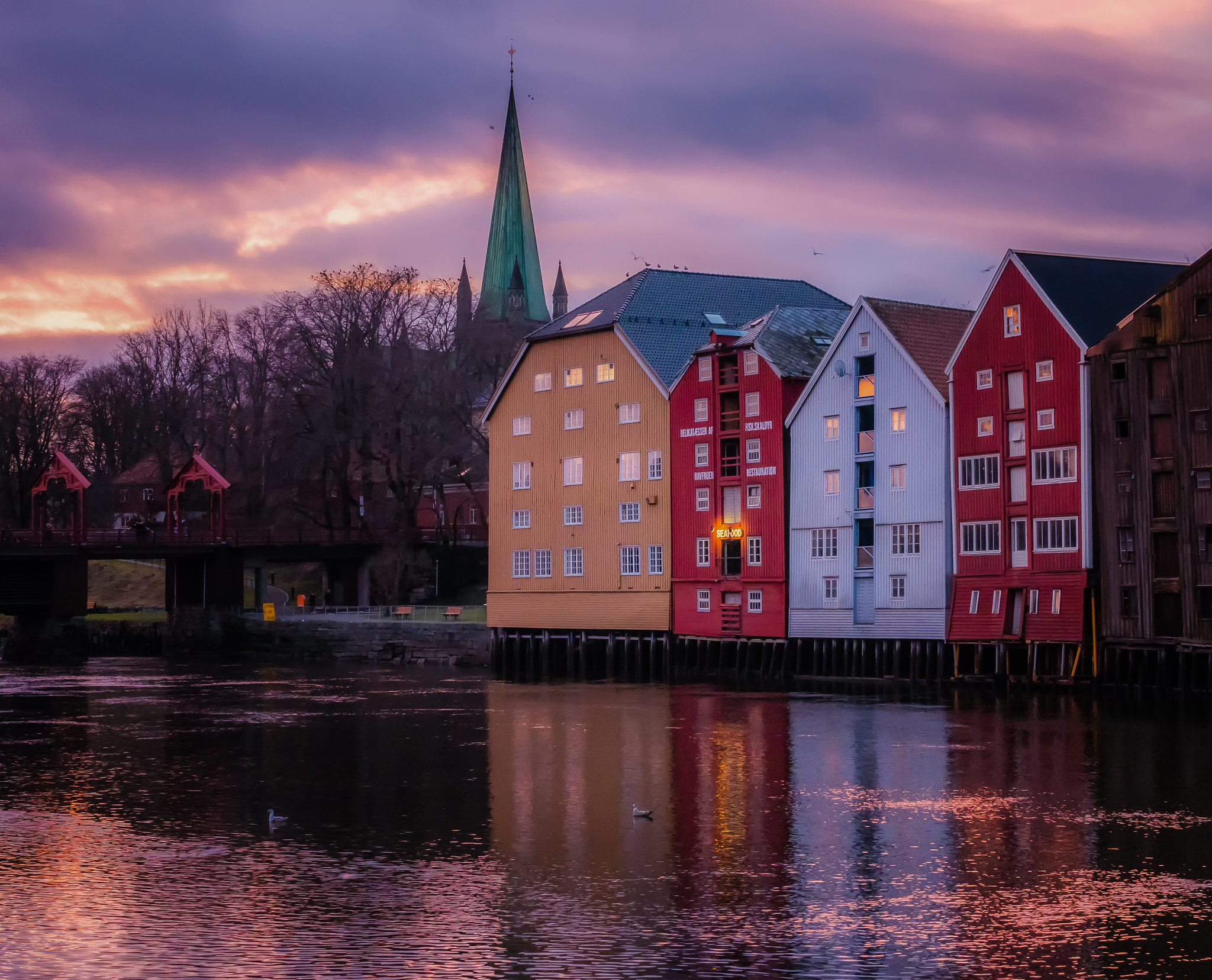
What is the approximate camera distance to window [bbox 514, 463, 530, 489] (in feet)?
284

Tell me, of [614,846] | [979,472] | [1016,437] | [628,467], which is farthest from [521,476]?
[614,846]

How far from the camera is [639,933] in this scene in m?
22.8

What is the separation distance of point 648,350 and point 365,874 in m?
55.6

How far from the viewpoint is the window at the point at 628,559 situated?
262 ft

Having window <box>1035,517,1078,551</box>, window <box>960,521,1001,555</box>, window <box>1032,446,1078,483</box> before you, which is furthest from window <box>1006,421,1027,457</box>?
window <box>1035,517,1078,551</box>

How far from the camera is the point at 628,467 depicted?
265ft

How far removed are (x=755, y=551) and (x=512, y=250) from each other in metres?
126

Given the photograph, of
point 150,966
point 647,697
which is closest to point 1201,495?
point 647,697

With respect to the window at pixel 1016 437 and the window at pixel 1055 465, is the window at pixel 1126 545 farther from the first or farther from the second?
the window at pixel 1016 437

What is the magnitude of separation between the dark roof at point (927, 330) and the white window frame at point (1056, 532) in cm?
749

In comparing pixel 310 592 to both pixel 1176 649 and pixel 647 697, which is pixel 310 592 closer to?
pixel 647 697

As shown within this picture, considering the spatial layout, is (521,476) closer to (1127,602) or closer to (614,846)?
(1127,602)

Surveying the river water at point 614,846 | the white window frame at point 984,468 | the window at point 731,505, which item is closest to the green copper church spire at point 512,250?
the window at point 731,505

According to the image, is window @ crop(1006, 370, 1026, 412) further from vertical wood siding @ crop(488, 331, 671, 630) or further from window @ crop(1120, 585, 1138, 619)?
vertical wood siding @ crop(488, 331, 671, 630)
